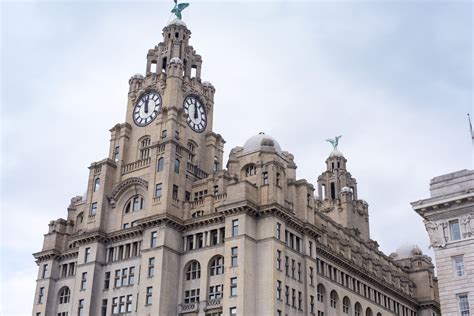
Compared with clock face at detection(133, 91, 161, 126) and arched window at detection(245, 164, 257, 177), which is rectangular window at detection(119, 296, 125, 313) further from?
clock face at detection(133, 91, 161, 126)

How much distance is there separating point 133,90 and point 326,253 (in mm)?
39638

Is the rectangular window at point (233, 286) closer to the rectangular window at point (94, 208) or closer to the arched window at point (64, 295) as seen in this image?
the rectangular window at point (94, 208)

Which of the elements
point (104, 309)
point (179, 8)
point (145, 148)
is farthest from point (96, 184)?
point (179, 8)

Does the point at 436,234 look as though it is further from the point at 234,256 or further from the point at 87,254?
the point at 87,254

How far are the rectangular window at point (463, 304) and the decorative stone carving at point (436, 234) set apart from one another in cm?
492

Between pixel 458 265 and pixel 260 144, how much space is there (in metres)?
41.1

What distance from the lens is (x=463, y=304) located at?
62.0 m

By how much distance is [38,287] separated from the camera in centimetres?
10419

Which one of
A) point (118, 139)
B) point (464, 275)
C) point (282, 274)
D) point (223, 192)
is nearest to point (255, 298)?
point (282, 274)

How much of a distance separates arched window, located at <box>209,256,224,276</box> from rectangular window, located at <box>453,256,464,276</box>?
3290 cm

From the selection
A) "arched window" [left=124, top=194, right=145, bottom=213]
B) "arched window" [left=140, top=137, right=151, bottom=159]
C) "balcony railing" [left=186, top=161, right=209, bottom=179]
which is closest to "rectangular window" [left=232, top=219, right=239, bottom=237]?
"balcony railing" [left=186, top=161, right=209, bottom=179]

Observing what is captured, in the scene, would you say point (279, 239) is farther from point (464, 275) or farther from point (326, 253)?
point (464, 275)

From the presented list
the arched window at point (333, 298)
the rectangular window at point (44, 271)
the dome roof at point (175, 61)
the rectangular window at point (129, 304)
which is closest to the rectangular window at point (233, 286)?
the rectangular window at point (129, 304)

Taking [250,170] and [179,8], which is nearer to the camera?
[250,170]
